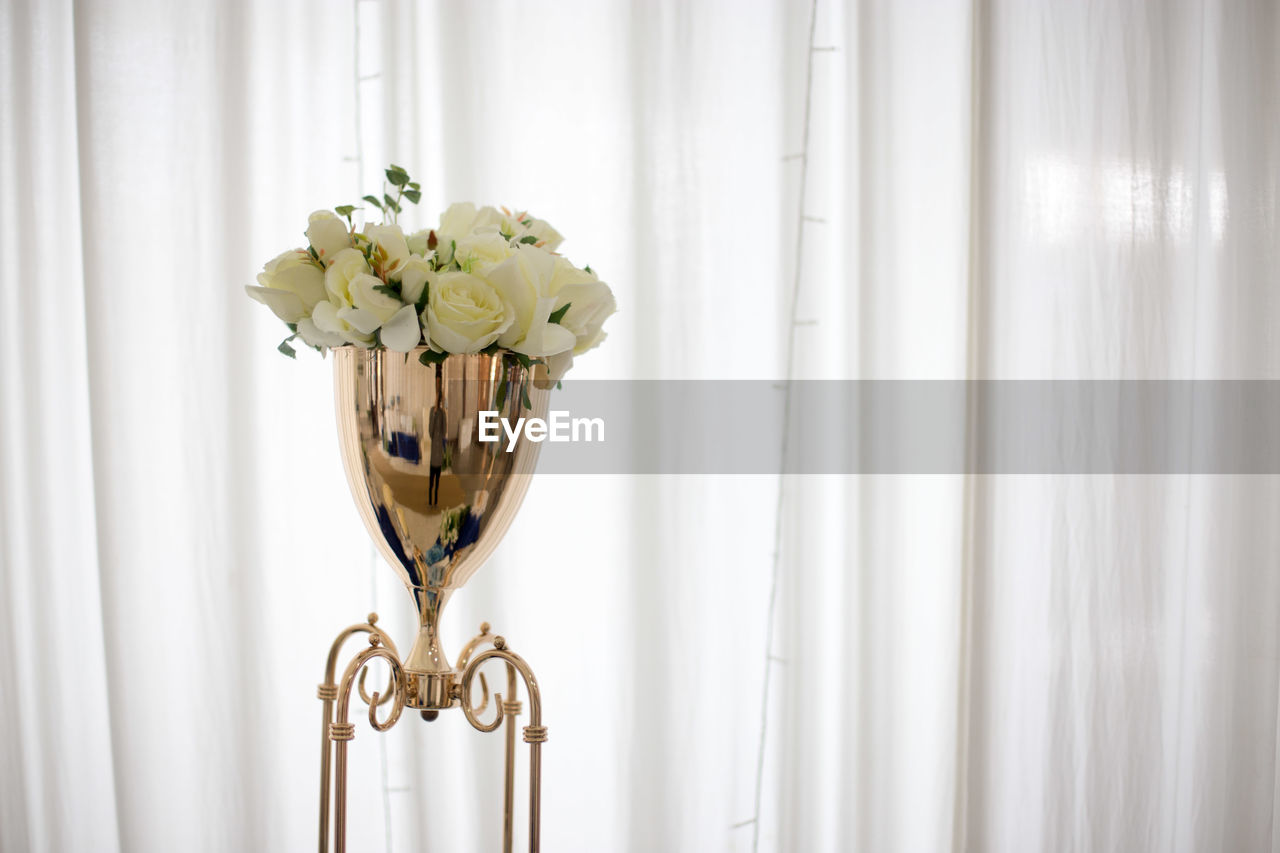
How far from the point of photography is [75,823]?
45.4 inches

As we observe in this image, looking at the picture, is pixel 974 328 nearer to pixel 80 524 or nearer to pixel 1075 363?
pixel 1075 363

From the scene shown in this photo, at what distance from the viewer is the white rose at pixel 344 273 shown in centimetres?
58

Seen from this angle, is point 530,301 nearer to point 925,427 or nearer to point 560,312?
point 560,312

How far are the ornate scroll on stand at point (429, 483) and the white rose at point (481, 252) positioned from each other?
0.22 feet

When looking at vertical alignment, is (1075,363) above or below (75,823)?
above

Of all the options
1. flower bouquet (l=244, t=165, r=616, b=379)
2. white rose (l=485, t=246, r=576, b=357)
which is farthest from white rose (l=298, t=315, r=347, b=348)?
white rose (l=485, t=246, r=576, b=357)

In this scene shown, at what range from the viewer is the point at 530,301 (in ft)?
1.88

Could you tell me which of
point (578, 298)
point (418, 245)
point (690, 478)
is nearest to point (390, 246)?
point (418, 245)

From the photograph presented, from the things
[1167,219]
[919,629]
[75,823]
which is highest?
[1167,219]

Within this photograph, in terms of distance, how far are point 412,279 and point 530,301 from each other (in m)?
0.08

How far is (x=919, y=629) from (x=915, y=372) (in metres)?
0.38

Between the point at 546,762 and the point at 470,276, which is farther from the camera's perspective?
the point at 546,762

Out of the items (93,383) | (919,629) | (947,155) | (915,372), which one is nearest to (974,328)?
(915,372)

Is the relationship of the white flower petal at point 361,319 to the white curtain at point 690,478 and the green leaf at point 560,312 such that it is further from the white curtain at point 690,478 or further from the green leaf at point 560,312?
the white curtain at point 690,478
